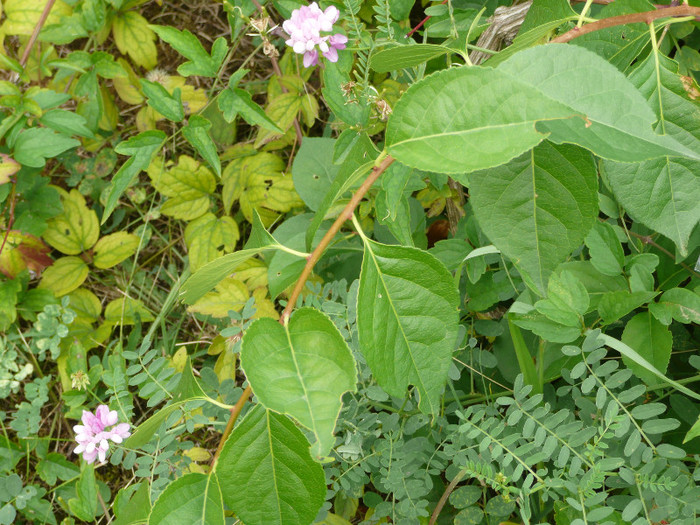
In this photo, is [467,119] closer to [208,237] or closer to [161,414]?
[161,414]

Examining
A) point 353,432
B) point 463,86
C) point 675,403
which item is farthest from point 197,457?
point 463,86

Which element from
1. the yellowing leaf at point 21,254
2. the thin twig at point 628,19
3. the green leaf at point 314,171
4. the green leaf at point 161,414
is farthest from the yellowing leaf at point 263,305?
the thin twig at point 628,19

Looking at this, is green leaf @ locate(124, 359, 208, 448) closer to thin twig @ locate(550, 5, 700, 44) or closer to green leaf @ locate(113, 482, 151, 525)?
green leaf @ locate(113, 482, 151, 525)

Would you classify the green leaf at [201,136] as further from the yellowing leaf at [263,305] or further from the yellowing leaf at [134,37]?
the yellowing leaf at [134,37]

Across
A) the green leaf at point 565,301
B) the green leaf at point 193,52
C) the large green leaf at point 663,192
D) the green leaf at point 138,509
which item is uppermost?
the green leaf at point 193,52

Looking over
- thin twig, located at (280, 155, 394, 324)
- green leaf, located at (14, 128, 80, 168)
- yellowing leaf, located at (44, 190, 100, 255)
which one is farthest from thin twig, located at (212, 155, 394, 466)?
yellowing leaf, located at (44, 190, 100, 255)

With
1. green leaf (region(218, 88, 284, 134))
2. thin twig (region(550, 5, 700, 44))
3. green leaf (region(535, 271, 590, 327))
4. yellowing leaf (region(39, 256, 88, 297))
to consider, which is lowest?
yellowing leaf (region(39, 256, 88, 297))

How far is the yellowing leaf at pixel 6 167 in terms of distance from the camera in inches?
64.6

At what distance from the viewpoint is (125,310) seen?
1.92 metres

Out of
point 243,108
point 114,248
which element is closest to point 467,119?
point 243,108

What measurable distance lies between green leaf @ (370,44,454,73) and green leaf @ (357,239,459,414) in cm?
27

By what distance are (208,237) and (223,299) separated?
27 centimetres

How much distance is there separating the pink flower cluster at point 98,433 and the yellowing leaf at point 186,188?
71cm

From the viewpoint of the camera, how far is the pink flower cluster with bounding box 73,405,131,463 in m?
1.23
